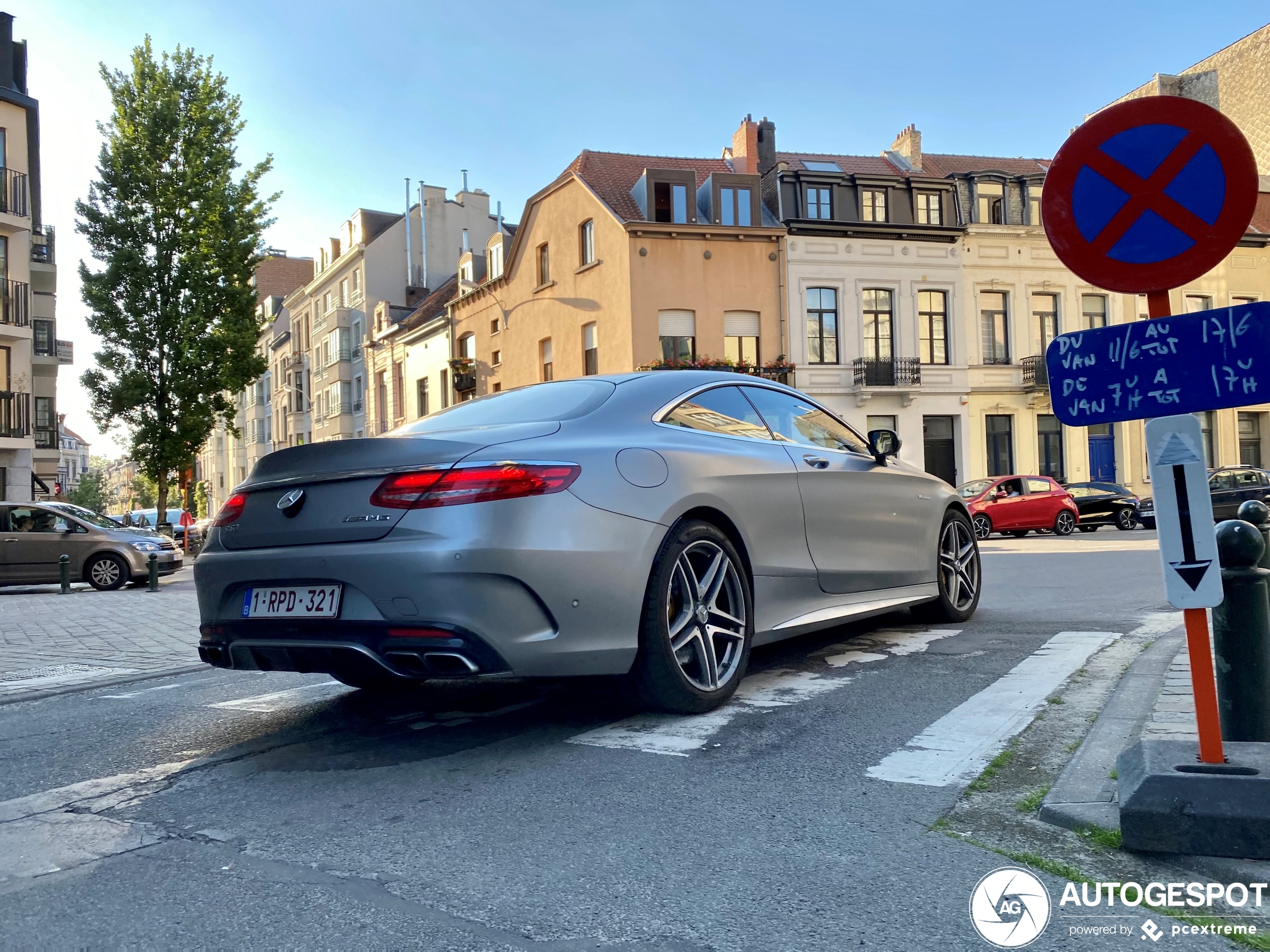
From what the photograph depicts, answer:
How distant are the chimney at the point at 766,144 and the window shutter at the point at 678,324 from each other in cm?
651

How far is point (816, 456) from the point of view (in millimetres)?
5512

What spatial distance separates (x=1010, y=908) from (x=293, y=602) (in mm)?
2653

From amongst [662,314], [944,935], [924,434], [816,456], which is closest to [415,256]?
[662,314]

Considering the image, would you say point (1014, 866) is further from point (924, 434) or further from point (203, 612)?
point (924, 434)

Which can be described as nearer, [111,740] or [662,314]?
[111,740]

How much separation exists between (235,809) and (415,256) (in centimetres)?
4969

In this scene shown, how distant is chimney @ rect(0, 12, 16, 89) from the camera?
31297mm

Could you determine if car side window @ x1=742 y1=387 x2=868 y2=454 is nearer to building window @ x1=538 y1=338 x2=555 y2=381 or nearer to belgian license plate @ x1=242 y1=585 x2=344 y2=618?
belgian license plate @ x1=242 y1=585 x2=344 y2=618

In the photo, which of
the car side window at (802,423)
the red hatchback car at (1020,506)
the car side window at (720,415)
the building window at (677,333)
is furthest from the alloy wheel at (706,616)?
the building window at (677,333)

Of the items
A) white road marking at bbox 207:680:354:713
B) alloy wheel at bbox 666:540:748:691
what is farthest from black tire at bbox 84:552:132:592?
alloy wheel at bbox 666:540:748:691

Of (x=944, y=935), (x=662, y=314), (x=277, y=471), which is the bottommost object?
(x=944, y=935)

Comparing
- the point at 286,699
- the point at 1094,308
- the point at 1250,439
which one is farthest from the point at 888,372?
the point at 286,699

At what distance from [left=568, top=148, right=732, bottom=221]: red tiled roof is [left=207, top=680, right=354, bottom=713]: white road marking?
1066 inches

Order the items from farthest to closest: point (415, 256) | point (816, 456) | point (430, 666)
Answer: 1. point (415, 256)
2. point (816, 456)
3. point (430, 666)
